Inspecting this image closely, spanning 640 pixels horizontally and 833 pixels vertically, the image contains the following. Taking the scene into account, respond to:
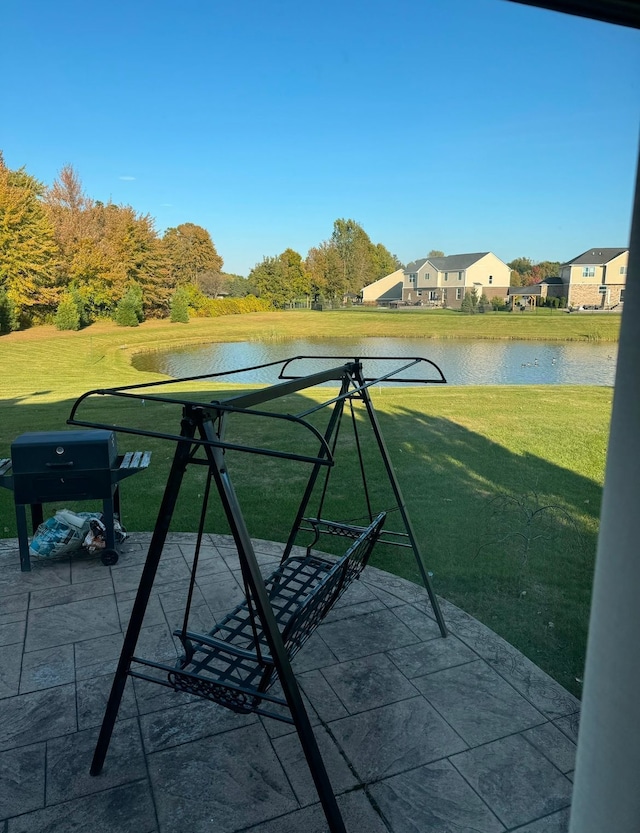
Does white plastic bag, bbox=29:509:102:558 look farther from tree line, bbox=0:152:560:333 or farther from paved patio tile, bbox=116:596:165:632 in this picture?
tree line, bbox=0:152:560:333

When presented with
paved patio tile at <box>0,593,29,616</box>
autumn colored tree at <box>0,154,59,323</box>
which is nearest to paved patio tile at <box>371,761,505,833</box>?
paved patio tile at <box>0,593,29,616</box>

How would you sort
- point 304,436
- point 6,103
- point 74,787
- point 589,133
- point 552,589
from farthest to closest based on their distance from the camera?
point 6,103 → point 304,436 → point 552,589 → point 589,133 → point 74,787

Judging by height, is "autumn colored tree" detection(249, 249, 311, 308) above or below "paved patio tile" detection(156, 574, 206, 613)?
above

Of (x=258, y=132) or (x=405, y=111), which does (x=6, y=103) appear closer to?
(x=258, y=132)

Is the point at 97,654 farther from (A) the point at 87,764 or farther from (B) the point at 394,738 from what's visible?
(B) the point at 394,738

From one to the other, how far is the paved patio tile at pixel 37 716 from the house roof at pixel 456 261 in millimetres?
26265

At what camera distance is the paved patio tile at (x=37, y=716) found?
87.8 inches

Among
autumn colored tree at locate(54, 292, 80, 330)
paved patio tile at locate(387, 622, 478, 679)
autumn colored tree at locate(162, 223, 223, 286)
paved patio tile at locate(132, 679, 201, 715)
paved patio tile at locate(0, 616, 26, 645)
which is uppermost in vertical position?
autumn colored tree at locate(162, 223, 223, 286)

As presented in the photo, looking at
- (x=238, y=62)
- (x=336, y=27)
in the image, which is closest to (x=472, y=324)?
(x=238, y=62)

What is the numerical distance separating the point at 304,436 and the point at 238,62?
41.2 ft

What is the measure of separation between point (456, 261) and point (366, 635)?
27789mm

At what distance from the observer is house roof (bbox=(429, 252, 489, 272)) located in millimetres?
26581

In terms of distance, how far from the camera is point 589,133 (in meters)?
3.03

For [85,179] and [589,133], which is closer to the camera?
[589,133]
